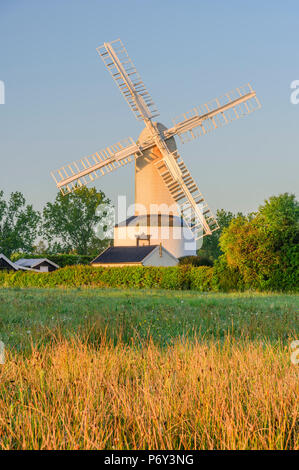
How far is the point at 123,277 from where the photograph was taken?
34906 millimetres

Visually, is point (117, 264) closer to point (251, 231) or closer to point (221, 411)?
point (251, 231)

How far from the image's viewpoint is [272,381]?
5008 mm

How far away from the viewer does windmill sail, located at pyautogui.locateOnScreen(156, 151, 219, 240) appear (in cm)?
3847

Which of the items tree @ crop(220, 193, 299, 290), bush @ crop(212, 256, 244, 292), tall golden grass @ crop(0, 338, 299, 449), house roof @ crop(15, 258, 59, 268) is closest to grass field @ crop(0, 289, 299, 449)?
tall golden grass @ crop(0, 338, 299, 449)

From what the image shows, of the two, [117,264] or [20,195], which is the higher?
[20,195]

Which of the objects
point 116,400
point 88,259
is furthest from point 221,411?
point 88,259

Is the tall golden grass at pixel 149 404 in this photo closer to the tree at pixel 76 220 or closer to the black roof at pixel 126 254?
the black roof at pixel 126 254

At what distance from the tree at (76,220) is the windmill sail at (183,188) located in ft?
97.5

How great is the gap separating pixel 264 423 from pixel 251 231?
84.9 ft

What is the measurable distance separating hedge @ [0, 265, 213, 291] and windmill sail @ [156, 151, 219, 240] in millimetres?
6706

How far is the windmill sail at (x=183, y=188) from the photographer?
38.5m

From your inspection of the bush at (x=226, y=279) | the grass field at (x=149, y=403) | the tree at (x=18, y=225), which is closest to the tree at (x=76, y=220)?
the tree at (x=18, y=225)

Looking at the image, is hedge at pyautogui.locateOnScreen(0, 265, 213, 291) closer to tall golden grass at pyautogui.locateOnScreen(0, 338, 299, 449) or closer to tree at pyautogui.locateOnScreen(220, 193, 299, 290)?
tree at pyautogui.locateOnScreen(220, 193, 299, 290)

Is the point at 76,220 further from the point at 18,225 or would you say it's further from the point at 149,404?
the point at 149,404
